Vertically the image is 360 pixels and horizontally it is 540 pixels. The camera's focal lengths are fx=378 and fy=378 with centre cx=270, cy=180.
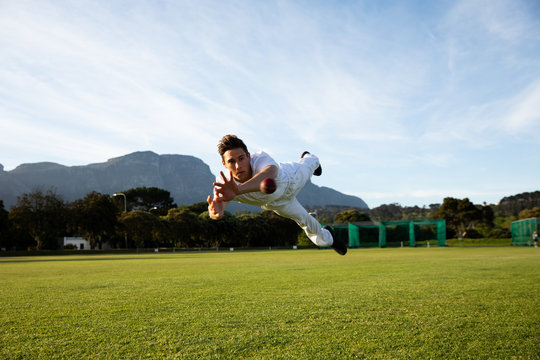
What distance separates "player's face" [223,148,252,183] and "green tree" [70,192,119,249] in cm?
5123

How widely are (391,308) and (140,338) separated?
11.9 feet

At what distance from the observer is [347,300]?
6477 millimetres

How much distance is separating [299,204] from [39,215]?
49875 millimetres

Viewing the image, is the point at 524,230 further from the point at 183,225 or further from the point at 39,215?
the point at 39,215

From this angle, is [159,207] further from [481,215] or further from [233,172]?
[233,172]

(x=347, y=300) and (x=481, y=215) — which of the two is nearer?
(x=347, y=300)

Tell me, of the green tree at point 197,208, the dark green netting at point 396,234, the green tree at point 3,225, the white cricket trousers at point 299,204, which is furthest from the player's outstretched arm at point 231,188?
the green tree at point 197,208

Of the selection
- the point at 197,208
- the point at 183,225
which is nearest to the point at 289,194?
the point at 183,225

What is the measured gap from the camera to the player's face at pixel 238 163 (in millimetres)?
4406

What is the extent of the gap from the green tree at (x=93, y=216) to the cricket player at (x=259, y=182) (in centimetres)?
5026

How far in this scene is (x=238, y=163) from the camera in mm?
4438

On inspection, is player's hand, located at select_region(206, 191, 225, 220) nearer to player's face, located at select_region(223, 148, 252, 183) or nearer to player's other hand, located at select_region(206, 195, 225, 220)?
player's other hand, located at select_region(206, 195, 225, 220)

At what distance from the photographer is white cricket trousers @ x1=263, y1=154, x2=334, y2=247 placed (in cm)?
533

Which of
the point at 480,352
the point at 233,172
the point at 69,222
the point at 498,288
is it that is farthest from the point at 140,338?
A: the point at 69,222
